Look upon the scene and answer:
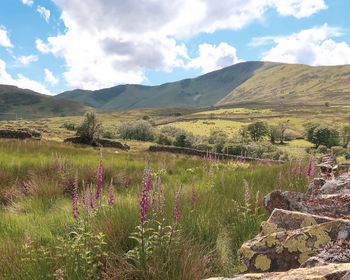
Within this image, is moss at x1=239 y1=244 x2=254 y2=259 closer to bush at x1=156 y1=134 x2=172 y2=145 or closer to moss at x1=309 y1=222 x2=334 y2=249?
moss at x1=309 y1=222 x2=334 y2=249

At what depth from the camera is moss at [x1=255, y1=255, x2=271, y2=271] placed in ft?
15.4

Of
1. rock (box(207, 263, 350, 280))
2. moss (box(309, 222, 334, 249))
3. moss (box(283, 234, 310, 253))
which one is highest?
rock (box(207, 263, 350, 280))

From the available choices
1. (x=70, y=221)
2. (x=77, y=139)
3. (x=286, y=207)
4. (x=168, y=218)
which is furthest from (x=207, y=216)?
(x=77, y=139)

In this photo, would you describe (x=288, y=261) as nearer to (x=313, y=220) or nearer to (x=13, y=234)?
(x=313, y=220)

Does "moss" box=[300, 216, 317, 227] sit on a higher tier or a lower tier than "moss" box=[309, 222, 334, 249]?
lower

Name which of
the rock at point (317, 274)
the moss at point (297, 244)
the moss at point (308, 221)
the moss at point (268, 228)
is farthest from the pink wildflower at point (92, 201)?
the rock at point (317, 274)

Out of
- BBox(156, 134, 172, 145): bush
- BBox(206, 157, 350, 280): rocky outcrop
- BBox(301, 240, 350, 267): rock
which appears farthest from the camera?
BBox(156, 134, 172, 145): bush

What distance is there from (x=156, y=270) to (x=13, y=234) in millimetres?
3041

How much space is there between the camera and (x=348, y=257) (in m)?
3.74

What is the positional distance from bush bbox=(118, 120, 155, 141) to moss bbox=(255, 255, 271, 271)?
455 ft

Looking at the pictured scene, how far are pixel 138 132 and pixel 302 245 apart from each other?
145 m

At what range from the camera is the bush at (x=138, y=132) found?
→ 14600 cm

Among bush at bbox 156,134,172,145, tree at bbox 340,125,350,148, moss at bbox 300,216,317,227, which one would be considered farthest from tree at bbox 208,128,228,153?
moss at bbox 300,216,317,227

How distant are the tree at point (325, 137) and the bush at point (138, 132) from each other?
77.1 meters
